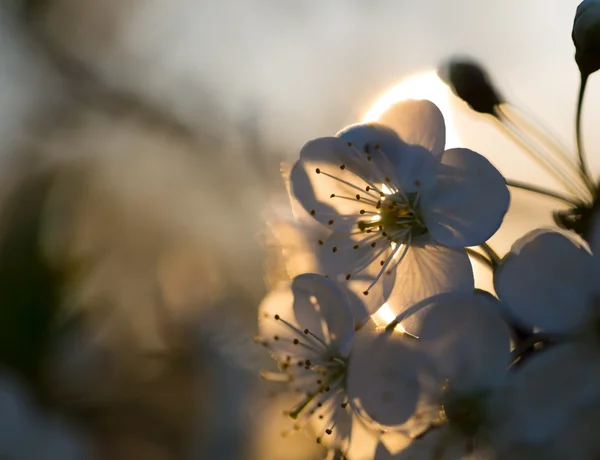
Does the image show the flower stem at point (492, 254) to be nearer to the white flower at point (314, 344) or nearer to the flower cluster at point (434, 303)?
the flower cluster at point (434, 303)

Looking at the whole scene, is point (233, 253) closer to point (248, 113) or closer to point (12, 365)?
point (248, 113)

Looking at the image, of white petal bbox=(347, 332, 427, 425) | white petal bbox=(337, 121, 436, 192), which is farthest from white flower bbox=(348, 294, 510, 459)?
white petal bbox=(337, 121, 436, 192)

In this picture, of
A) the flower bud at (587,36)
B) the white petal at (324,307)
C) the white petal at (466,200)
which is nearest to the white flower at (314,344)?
the white petal at (324,307)

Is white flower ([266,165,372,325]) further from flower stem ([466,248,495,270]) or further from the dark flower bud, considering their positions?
the dark flower bud

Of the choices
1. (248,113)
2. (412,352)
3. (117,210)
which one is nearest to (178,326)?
(117,210)

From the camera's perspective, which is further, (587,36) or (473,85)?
(473,85)

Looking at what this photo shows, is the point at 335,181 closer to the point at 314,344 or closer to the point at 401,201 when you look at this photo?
the point at 401,201

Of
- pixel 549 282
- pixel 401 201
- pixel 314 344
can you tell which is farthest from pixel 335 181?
pixel 549 282
